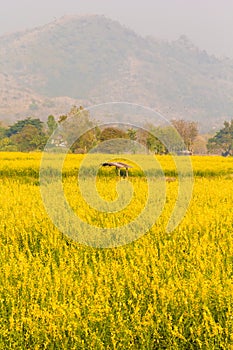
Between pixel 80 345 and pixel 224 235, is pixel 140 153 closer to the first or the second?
pixel 224 235

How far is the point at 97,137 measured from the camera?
2477 centimetres

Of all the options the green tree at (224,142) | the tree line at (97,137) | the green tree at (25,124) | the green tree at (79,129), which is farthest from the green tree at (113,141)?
the green tree at (224,142)

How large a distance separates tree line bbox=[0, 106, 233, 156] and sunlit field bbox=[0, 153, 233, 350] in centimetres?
948

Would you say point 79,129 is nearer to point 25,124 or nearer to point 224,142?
point 25,124

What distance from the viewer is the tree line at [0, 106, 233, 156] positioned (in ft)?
69.0

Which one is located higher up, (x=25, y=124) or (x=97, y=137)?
(x=25, y=124)

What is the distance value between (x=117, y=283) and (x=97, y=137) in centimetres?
2085

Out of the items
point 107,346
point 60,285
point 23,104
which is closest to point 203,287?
point 107,346

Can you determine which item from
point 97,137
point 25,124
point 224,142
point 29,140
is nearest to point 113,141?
point 97,137

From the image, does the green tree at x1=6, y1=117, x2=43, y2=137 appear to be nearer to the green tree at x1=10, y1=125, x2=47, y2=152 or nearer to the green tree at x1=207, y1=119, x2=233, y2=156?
the green tree at x1=10, y1=125, x2=47, y2=152

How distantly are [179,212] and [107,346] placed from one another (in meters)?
4.55

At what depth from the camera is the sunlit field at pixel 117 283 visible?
357 centimetres

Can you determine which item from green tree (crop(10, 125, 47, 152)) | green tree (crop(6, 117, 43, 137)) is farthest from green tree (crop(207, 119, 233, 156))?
green tree (crop(10, 125, 47, 152))

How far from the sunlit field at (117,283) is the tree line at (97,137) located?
9.48 meters
